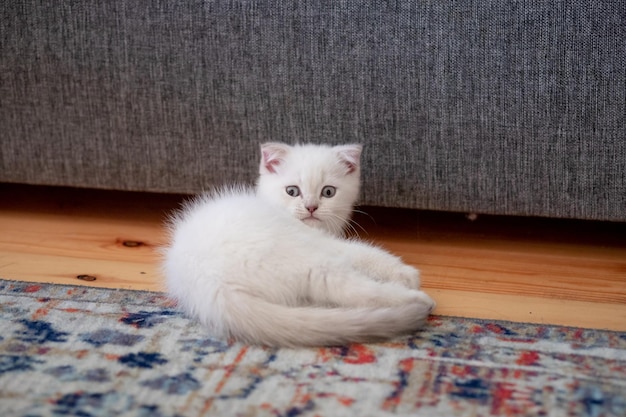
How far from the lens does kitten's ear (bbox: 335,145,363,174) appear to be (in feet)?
5.61

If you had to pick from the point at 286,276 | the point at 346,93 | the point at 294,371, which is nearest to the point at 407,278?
the point at 286,276

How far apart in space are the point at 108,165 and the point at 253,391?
0.99m

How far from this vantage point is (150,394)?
1133 millimetres

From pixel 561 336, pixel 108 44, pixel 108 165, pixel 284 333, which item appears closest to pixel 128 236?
pixel 108 165

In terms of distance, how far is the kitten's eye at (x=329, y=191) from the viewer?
1.72 meters

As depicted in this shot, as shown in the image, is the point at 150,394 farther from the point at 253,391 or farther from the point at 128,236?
the point at 128,236

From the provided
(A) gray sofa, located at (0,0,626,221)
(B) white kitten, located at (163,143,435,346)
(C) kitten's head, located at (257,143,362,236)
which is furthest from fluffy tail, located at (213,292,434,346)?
(A) gray sofa, located at (0,0,626,221)

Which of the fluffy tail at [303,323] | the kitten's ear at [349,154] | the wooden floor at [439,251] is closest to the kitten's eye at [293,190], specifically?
the kitten's ear at [349,154]

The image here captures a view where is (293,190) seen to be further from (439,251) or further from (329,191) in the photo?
(439,251)

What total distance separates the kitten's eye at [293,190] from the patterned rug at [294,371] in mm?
411

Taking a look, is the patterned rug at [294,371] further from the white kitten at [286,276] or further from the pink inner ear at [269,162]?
the pink inner ear at [269,162]

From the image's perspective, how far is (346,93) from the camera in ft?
5.82

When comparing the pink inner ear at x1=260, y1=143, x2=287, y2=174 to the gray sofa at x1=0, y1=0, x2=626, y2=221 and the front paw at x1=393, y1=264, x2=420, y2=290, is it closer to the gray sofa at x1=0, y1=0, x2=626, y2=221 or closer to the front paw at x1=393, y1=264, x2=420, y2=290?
the gray sofa at x1=0, y1=0, x2=626, y2=221

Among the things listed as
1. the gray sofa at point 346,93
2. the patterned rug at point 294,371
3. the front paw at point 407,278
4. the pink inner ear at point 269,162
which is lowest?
the patterned rug at point 294,371
